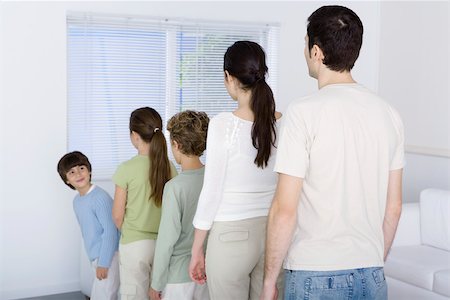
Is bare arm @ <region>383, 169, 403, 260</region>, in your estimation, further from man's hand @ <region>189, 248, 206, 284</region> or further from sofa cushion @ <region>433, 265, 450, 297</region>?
sofa cushion @ <region>433, 265, 450, 297</region>

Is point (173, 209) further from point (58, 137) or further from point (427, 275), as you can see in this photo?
point (58, 137)

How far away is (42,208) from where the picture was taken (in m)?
4.76

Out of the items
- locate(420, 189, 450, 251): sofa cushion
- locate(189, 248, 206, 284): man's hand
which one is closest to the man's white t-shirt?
locate(189, 248, 206, 284): man's hand


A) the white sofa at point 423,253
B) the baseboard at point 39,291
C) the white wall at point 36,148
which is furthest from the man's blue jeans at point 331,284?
the baseboard at point 39,291

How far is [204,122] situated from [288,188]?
1.06 meters

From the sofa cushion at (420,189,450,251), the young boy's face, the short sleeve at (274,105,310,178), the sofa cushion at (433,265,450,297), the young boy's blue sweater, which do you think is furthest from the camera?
the sofa cushion at (420,189,450,251)

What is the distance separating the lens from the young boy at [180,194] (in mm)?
2846

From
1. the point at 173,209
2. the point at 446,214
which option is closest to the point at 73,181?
the point at 173,209

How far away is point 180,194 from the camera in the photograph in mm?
2855

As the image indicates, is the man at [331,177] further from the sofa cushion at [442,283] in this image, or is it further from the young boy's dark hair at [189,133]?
the sofa cushion at [442,283]

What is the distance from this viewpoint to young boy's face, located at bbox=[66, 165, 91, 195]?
12.2 feet

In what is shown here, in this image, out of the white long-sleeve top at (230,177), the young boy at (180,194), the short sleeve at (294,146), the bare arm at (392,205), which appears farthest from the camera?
the young boy at (180,194)

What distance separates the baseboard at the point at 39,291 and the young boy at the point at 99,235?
129 centimetres

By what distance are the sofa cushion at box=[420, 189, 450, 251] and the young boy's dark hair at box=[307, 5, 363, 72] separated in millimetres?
2793
